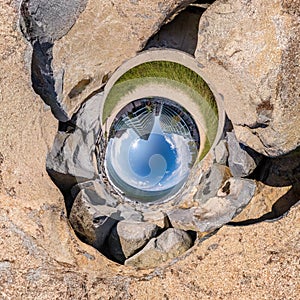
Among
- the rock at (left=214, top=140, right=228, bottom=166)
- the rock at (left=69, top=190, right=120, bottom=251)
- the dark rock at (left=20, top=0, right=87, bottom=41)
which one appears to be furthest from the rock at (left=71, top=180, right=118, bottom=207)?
the dark rock at (left=20, top=0, right=87, bottom=41)

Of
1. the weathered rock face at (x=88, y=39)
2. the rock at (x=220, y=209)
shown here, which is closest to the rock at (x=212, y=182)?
the rock at (x=220, y=209)

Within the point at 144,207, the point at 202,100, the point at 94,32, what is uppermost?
the point at 94,32

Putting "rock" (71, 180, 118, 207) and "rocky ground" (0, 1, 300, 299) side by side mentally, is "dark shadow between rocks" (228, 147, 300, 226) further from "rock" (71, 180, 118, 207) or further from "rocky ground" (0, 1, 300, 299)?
"rock" (71, 180, 118, 207)

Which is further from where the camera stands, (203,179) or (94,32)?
(203,179)

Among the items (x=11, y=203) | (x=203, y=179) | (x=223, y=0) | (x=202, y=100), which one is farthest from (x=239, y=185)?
(x=11, y=203)

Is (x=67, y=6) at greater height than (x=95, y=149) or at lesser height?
greater

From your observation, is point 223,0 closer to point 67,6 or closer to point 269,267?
point 67,6
